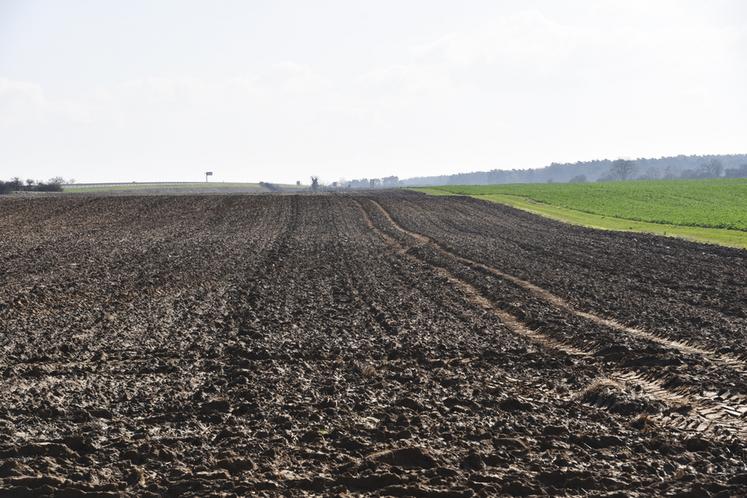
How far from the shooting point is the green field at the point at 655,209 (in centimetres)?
3906

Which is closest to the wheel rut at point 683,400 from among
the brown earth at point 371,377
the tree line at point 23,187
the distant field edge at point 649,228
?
the brown earth at point 371,377

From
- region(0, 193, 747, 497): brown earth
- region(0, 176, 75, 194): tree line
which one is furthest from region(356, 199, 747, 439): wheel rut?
region(0, 176, 75, 194): tree line

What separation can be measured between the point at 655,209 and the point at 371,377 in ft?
167

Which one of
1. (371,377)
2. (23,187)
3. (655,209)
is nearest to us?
(371,377)

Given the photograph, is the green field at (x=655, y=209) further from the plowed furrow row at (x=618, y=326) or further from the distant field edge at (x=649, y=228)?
the plowed furrow row at (x=618, y=326)

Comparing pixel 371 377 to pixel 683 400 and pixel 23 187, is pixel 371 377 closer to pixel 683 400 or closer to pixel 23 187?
pixel 683 400

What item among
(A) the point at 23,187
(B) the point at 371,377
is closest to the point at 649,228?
(B) the point at 371,377

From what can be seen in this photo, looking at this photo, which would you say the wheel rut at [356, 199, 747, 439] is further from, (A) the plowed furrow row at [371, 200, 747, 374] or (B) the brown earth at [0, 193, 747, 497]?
(A) the plowed furrow row at [371, 200, 747, 374]

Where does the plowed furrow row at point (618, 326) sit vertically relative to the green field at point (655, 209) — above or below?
below

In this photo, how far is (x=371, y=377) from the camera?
1013cm

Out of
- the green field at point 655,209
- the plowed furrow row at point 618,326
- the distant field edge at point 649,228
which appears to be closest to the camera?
the plowed furrow row at point 618,326

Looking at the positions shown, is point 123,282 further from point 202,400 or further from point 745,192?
point 745,192

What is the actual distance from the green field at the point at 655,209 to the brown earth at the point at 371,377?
52.8 ft

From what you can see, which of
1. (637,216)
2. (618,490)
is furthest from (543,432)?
(637,216)
